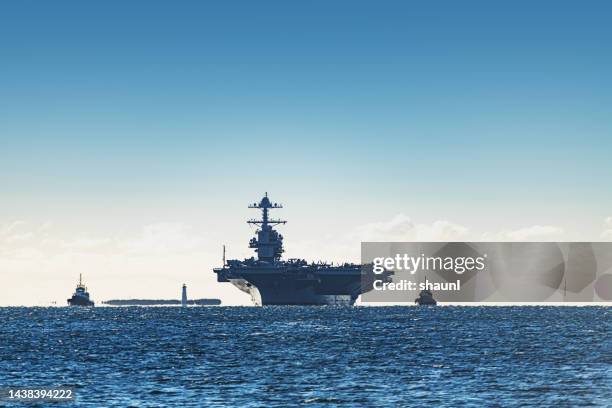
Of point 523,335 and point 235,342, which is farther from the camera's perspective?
point 523,335

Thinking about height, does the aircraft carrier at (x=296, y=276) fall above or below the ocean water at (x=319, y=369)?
above

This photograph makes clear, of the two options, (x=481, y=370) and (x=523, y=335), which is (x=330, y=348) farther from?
(x=523, y=335)

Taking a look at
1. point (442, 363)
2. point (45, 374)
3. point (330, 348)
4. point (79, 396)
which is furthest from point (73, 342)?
point (79, 396)

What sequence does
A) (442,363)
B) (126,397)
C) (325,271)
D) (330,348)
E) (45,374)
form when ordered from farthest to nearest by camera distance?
(325,271) → (330,348) → (442,363) → (45,374) → (126,397)

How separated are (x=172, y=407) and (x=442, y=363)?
87.0 feet

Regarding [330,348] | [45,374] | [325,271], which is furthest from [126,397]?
[325,271]

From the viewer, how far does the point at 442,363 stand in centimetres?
6619

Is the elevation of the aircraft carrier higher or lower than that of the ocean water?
higher

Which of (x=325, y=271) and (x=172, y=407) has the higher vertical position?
(x=325, y=271)

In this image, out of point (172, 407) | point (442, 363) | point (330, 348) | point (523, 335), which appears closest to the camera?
point (172, 407)

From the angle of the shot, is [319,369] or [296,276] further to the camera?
[296,276]

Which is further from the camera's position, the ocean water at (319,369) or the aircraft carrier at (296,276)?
the aircraft carrier at (296,276)

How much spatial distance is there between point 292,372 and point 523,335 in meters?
48.9

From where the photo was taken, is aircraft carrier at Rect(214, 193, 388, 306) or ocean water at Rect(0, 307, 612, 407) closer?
ocean water at Rect(0, 307, 612, 407)
